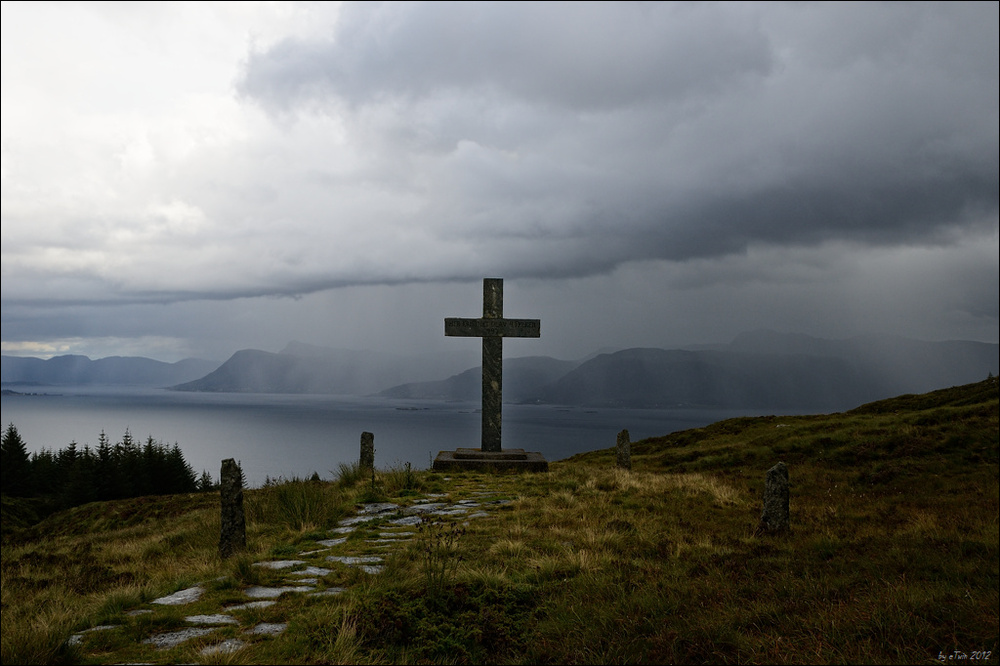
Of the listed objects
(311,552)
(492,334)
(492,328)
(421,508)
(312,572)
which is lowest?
(421,508)

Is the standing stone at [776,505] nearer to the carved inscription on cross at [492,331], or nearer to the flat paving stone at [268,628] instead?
the flat paving stone at [268,628]

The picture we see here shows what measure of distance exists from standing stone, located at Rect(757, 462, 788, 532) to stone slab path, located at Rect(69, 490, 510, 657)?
4727 mm

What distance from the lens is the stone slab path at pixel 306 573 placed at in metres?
5.14

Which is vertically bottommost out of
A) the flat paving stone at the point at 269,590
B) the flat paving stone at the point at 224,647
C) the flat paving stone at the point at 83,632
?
the flat paving stone at the point at 269,590

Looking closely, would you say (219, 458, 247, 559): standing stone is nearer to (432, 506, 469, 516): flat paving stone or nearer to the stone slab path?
A: the stone slab path

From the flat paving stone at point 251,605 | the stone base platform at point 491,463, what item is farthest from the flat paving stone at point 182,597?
the stone base platform at point 491,463

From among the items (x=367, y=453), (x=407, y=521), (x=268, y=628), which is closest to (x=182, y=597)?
(x=268, y=628)

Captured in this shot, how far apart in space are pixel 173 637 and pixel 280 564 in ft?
7.96

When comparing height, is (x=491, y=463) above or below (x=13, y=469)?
above

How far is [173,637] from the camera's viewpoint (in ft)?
16.9

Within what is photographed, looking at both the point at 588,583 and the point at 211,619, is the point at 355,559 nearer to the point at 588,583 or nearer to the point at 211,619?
the point at 211,619

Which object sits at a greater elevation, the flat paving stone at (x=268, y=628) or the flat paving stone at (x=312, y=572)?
the flat paving stone at (x=268, y=628)

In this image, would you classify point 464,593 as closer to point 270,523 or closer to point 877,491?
point 270,523

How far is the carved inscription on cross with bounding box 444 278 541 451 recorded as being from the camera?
19766mm
